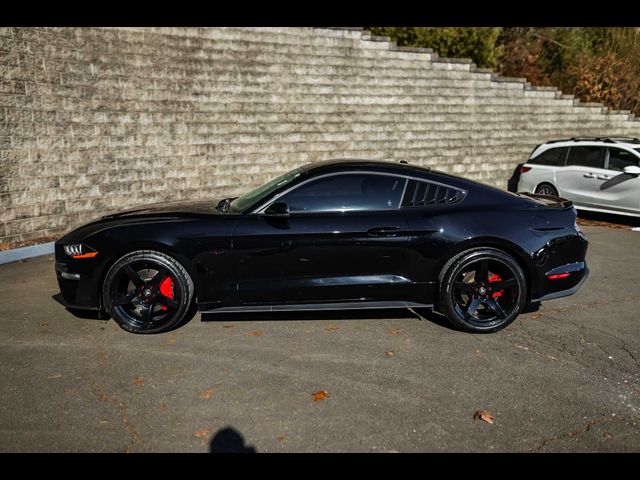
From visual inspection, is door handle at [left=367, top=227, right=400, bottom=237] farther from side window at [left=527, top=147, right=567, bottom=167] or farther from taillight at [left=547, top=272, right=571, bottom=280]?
side window at [left=527, top=147, right=567, bottom=167]

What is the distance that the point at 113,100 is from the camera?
875cm

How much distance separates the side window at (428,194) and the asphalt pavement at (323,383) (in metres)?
1.11

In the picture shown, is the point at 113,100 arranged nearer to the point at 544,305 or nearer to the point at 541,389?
the point at 544,305

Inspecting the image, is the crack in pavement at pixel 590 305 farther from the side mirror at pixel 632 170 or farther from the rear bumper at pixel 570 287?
the side mirror at pixel 632 170

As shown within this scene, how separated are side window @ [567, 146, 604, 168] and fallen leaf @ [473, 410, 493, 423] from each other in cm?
797

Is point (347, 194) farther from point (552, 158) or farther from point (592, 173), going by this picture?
point (552, 158)

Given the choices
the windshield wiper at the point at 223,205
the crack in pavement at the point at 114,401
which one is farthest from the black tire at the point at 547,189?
the crack in pavement at the point at 114,401

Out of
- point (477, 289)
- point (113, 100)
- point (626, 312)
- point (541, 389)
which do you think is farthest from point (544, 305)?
point (113, 100)

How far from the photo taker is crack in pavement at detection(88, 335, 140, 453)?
3.28m

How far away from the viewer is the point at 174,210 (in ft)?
17.1

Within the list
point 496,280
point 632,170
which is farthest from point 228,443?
point 632,170

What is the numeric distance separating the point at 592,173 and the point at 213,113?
683 cm
